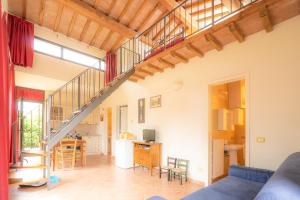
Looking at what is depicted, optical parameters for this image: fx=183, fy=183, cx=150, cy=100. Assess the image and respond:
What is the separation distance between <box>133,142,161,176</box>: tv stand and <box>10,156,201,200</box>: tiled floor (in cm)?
27

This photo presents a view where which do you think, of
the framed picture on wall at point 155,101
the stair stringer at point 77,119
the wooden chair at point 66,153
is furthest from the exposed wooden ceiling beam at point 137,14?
the wooden chair at point 66,153

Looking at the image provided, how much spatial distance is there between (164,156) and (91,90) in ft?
12.4

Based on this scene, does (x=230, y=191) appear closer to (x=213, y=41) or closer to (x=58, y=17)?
(x=213, y=41)

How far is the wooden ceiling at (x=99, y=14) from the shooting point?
16.5 feet

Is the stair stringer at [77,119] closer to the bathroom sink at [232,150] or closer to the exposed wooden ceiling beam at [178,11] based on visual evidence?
the exposed wooden ceiling beam at [178,11]

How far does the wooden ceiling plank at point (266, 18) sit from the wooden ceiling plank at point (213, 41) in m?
0.79

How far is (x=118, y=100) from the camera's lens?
24.0ft

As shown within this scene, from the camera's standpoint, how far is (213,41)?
340 centimetres

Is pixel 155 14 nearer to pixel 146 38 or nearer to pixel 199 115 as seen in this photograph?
pixel 146 38

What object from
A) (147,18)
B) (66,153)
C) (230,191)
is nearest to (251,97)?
(230,191)

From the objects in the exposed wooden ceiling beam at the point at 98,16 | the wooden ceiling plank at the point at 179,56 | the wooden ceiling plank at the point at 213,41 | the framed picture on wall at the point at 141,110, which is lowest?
the framed picture on wall at the point at 141,110

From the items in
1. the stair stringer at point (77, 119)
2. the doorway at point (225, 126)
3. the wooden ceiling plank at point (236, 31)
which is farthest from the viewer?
the doorway at point (225, 126)

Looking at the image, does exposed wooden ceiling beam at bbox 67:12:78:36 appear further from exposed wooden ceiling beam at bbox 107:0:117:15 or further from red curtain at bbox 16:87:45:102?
red curtain at bbox 16:87:45:102

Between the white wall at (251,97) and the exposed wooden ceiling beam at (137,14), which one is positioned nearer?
the white wall at (251,97)
